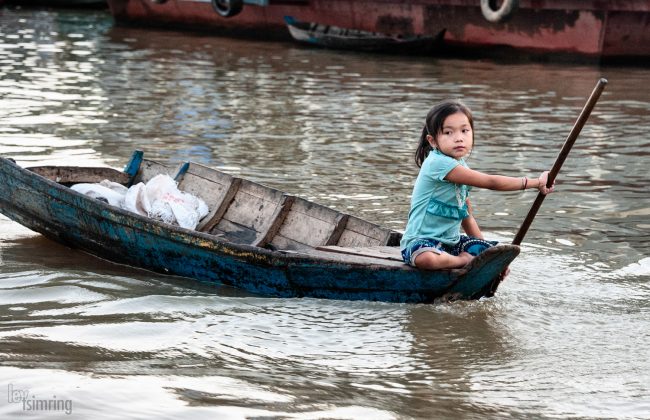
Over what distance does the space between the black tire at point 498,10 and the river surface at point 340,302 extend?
3.00m

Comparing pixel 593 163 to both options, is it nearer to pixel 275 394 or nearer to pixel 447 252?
pixel 447 252

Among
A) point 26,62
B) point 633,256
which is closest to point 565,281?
point 633,256

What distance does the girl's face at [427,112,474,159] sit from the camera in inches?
217

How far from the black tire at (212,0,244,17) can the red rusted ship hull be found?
22.9 inches

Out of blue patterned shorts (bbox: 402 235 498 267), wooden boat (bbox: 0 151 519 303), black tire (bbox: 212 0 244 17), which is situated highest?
black tire (bbox: 212 0 244 17)

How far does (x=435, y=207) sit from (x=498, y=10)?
1234 cm

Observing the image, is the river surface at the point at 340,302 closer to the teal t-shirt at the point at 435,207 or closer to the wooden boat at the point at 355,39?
the teal t-shirt at the point at 435,207

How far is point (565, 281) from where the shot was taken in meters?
6.54

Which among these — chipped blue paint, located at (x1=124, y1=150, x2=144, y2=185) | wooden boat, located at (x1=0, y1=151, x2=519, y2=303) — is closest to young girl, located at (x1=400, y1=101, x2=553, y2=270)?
wooden boat, located at (x1=0, y1=151, x2=519, y2=303)

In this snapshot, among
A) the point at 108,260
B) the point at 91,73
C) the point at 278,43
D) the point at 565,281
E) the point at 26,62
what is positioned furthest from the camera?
the point at 278,43

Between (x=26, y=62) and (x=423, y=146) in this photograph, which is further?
(x=26, y=62)

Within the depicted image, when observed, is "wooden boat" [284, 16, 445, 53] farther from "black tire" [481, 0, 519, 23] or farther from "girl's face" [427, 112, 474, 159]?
"girl's face" [427, 112, 474, 159]

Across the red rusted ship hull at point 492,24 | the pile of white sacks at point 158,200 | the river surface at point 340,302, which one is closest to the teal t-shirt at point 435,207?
the river surface at point 340,302

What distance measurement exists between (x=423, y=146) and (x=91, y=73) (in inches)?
485
